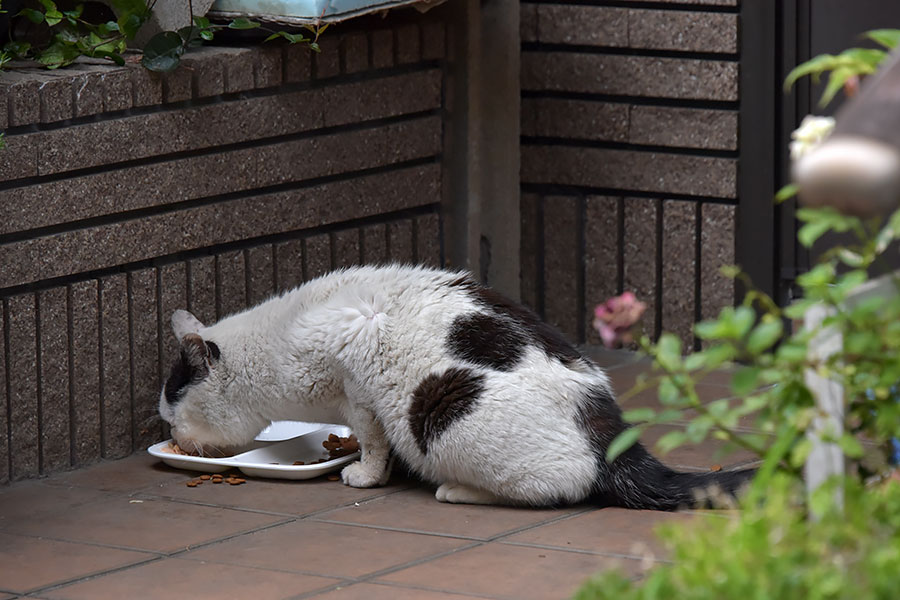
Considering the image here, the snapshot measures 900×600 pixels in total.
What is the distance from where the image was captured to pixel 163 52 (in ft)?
17.2

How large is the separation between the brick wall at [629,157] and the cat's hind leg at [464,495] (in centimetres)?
212

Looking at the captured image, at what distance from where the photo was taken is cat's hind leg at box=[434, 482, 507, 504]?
4684 mm

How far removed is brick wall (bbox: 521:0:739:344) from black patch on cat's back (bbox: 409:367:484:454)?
2151 mm

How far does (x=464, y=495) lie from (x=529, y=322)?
0.61 meters

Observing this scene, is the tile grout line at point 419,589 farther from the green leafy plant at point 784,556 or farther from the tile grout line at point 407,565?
the green leafy plant at point 784,556

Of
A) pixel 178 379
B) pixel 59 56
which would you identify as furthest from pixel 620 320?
pixel 59 56

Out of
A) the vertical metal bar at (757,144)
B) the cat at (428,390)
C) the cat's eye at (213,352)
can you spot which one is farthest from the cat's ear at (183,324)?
the vertical metal bar at (757,144)

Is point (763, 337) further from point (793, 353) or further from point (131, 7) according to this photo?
point (131, 7)

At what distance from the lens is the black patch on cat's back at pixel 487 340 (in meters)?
4.64

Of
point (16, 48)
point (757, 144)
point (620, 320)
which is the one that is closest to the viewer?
point (620, 320)

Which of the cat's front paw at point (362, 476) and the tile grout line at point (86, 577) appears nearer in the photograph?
the tile grout line at point (86, 577)

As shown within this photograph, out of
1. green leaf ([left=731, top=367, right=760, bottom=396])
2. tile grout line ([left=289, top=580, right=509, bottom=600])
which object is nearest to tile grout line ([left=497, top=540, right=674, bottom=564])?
tile grout line ([left=289, top=580, right=509, bottom=600])

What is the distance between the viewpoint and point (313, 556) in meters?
4.20

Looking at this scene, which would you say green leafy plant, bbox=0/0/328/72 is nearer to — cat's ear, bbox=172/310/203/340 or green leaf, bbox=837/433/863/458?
cat's ear, bbox=172/310/203/340
